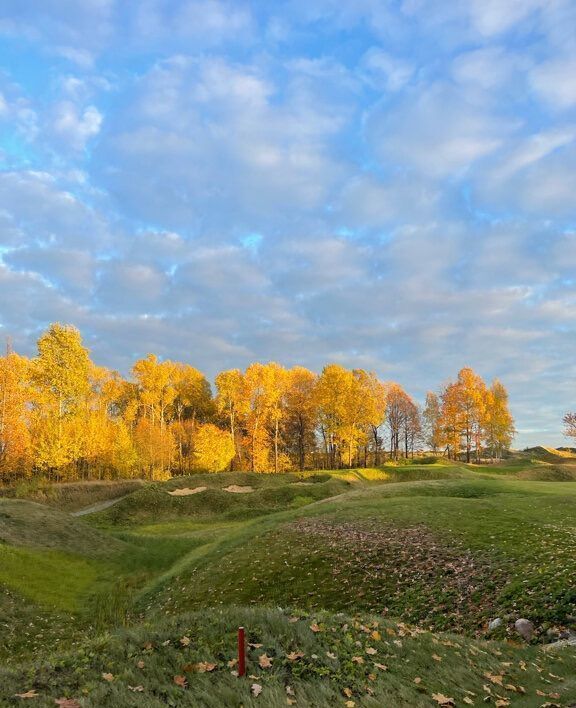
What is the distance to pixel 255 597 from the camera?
794 inches

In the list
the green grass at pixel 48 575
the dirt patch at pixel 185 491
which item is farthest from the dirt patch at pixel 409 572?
the dirt patch at pixel 185 491

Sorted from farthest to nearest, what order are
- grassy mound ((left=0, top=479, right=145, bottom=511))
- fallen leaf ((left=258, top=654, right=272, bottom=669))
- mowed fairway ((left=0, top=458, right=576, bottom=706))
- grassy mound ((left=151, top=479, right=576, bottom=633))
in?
grassy mound ((left=0, top=479, right=145, bottom=511))
grassy mound ((left=151, top=479, right=576, bottom=633))
fallen leaf ((left=258, top=654, right=272, bottom=669))
mowed fairway ((left=0, top=458, right=576, bottom=706))

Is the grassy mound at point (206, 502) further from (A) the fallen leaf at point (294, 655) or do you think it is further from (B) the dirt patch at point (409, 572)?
(A) the fallen leaf at point (294, 655)

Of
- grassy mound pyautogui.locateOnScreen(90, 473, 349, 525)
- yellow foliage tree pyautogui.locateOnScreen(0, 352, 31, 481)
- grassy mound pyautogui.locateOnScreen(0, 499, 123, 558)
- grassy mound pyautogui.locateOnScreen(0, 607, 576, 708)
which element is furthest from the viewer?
yellow foliage tree pyautogui.locateOnScreen(0, 352, 31, 481)

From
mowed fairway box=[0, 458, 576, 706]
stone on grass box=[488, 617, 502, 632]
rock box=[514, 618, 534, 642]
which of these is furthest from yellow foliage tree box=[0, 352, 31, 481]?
rock box=[514, 618, 534, 642]

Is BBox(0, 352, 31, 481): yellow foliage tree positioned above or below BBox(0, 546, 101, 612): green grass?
above

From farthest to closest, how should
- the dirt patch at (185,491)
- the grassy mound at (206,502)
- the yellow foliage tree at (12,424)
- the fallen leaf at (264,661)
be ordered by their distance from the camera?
the yellow foliage tree at (12,424) < the dirt patch at (185,491) < the grassy mound at (206,502) < the fallen leaf at (264,661)

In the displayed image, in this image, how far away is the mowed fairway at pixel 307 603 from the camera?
305 inches

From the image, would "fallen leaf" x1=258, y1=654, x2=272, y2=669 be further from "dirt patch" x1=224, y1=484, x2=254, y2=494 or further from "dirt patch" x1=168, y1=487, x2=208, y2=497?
"dirt patch" x1=224, y1=484, x2=254, y2=494

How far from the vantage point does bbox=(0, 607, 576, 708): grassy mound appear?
23.1 feet

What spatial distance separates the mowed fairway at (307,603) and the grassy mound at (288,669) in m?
0.04

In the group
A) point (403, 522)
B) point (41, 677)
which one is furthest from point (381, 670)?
point (403, 522)

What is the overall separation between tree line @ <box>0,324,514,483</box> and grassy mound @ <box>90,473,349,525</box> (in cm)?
1385

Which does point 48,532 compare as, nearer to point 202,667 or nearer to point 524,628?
point 202,667
